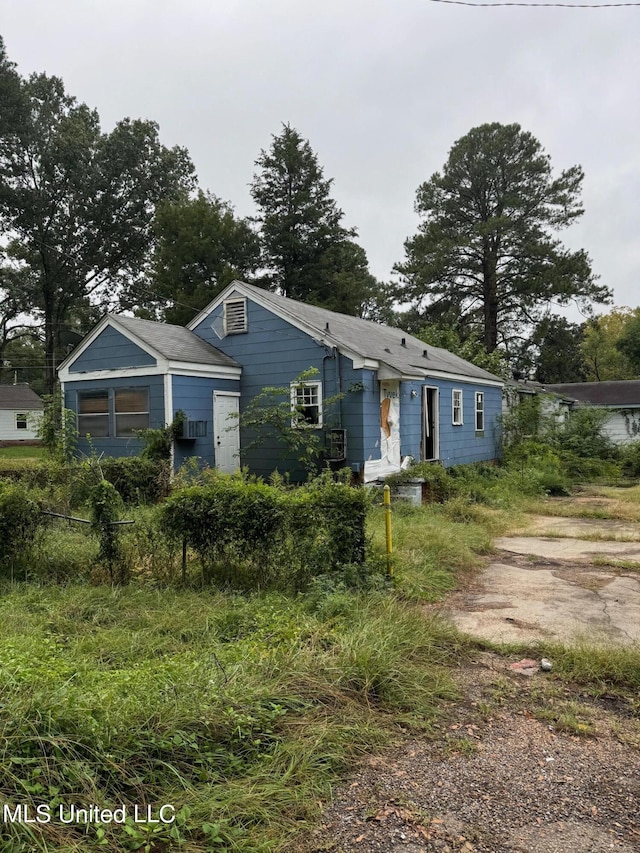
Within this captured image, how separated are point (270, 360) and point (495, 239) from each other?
23426 millimetres

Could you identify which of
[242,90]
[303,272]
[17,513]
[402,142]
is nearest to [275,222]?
[303,272]

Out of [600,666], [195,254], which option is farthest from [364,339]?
[195,254]

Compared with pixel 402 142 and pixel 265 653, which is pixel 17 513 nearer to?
pixel 265 653

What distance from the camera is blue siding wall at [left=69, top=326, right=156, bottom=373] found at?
12484mm

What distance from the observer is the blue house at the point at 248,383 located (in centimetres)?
1200

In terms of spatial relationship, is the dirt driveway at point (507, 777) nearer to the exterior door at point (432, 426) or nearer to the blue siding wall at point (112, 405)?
the blue siding wall at point (112, 405)

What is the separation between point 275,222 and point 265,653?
106 feet

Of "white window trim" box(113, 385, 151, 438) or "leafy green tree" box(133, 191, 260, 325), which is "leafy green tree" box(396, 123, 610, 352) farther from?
"white window trim" box(113, 385, 151, 438)

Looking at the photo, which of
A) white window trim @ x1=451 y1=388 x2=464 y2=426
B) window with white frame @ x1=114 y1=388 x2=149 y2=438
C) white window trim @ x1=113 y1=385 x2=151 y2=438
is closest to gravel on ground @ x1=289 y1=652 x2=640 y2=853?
white window trim @ x1=113 y1=385 x2=151 y2=438

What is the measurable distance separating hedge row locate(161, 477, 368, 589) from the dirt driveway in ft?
4.59

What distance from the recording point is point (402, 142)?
16906 mm

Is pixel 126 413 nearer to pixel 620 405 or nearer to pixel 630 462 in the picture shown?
pixel 630 462

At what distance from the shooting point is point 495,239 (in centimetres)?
3188

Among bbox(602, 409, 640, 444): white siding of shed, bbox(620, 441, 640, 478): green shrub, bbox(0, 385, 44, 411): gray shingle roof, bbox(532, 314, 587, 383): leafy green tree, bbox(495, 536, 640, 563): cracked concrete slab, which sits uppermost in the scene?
bbox(532, 314, 587, 383): leafy green tree
